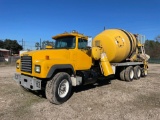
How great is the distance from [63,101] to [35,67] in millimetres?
1664

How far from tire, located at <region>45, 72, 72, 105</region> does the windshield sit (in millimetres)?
1674

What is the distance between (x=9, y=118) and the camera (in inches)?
234

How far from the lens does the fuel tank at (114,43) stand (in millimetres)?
11805

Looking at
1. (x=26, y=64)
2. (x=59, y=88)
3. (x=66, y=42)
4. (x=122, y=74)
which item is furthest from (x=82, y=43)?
(x=122, y=74)

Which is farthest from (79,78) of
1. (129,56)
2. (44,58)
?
(129,56)

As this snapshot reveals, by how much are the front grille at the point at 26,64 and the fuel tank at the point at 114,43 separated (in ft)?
16.3

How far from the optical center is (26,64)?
798cm

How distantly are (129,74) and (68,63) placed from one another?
6.59 meters

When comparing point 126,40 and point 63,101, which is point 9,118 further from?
point 126,40

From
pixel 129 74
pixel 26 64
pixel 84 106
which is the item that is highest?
pixel 26 64

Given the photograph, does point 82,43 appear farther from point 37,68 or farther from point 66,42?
point 37,68

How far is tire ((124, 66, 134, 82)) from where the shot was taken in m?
13.4

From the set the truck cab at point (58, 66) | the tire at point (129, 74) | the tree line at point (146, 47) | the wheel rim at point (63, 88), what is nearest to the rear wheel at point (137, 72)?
the tire at point (129, 74)

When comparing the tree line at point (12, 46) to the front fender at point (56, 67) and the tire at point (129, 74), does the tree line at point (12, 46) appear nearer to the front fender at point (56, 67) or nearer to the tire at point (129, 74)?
the tire at point (129, 74)
